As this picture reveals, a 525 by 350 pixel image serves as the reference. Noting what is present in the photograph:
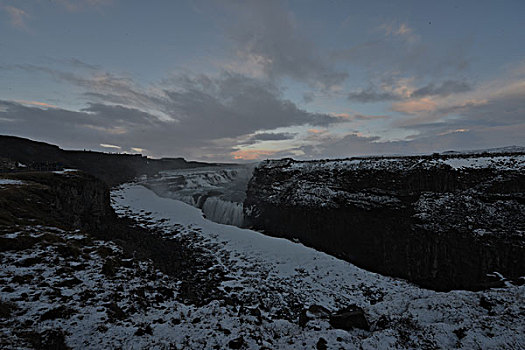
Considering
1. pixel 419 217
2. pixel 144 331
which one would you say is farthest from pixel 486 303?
pixel 419 217

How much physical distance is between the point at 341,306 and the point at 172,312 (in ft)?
27.3

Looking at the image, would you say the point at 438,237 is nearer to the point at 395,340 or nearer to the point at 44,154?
the point at 395,340

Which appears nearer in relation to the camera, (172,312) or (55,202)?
(172,312)

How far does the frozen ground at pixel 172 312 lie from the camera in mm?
5207

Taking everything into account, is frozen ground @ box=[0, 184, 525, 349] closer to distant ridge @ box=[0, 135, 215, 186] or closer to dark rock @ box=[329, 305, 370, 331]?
dark rock @ box=[329, 305, 370, 331]

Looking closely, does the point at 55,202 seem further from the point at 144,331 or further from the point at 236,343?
the point at 236,343

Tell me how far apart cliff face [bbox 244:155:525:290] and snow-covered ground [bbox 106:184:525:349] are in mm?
3051

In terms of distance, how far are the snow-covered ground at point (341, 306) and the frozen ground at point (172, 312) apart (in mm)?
34

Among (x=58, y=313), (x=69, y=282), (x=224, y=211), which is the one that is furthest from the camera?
(x=224, y=211)

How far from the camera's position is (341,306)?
10867mm

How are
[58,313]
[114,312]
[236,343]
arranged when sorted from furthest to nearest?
[114,312], [236,343], [58,313]

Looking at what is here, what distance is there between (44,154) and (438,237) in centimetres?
Answer: 10389

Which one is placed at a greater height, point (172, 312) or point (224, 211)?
point (172, 312)

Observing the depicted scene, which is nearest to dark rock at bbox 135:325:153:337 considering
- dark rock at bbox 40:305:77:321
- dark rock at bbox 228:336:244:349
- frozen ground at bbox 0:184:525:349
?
frozen ground at bbox 0:184:525:349
